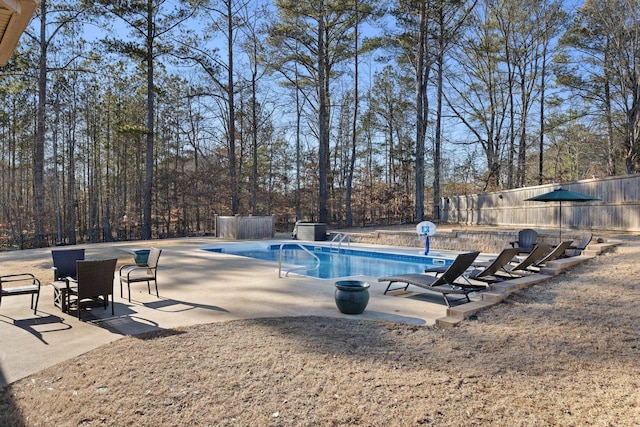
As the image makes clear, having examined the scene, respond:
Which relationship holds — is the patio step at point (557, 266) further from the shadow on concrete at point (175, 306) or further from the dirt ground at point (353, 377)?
the shadow on concrete at point (175, 306)

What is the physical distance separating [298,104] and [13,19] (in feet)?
72.5

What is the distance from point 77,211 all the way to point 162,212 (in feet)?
22.0

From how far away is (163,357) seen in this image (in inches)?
122

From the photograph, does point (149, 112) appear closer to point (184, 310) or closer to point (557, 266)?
point (184, 310)

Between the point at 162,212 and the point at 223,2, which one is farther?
the point at 162,212

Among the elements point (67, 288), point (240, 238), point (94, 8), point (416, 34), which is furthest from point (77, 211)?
point (67, 288)

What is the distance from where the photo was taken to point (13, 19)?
315 cm

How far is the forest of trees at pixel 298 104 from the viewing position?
16.3m

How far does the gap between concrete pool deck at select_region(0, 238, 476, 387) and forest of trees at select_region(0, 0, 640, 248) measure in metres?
12.2

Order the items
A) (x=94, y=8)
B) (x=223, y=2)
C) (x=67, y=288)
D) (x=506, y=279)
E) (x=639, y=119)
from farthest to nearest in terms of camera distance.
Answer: (x=223, y=2), (x=94, y=8), (x=639, y=119), (x=506, y=279), (x=67, y=288)

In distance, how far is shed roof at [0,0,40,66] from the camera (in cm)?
293

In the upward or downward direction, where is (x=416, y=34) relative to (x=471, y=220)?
upward

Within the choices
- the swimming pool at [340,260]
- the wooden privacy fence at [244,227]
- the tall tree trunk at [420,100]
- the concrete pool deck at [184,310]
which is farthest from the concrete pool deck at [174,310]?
the tall tree trunk at [420,100]

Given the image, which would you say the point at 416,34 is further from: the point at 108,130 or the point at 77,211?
the point at 77,211
